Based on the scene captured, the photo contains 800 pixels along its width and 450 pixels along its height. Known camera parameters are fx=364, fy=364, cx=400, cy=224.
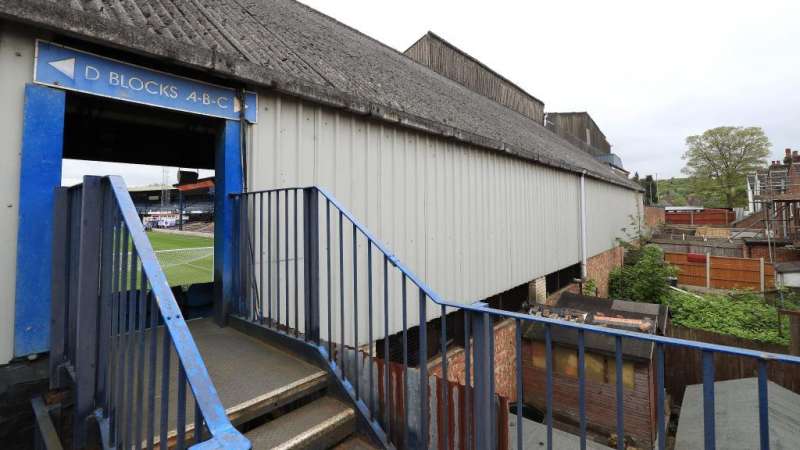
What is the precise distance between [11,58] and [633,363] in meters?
9.64

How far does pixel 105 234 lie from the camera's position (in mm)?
1774

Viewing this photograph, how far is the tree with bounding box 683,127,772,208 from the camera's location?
38094mm

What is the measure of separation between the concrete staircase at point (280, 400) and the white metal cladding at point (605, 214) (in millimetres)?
10715

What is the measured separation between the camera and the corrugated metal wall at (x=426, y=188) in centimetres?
354

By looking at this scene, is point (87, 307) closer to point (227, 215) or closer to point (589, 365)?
point (227, 215)

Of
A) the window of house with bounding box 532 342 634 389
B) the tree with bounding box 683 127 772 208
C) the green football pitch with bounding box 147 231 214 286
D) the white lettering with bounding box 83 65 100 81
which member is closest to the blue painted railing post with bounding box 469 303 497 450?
the white lettering with bounding box 83 65 100 81

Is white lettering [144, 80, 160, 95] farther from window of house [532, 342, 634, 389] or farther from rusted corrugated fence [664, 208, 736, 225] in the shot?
rusted corrugated fence [664, 208, 736, 225]

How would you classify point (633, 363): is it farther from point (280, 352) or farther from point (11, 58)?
point (11, 58)

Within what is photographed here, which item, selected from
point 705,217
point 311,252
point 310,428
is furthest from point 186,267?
point 705,217

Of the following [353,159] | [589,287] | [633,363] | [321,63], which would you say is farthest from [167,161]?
[589,287]

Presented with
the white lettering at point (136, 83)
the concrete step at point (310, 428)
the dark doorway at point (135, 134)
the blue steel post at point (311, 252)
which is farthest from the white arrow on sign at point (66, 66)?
the concrete step at point (310, 428)

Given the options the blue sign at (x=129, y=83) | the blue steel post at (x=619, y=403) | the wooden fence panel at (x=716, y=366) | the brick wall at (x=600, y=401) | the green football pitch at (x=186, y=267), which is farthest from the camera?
the green football pitch at (x=186, y=267)

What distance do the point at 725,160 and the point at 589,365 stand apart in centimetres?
4672

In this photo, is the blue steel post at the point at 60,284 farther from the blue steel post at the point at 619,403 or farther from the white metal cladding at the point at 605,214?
the white metal cladding at the point at 605,214
